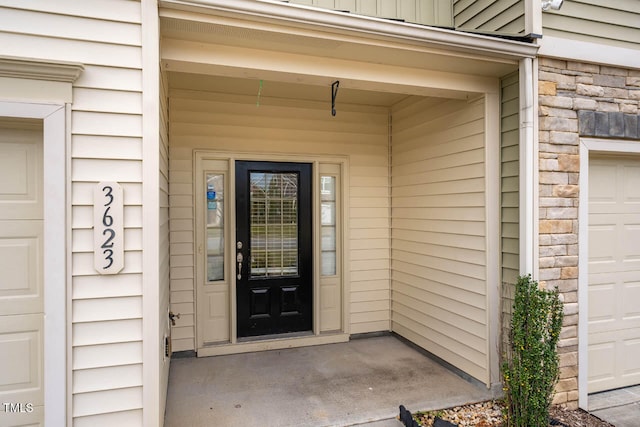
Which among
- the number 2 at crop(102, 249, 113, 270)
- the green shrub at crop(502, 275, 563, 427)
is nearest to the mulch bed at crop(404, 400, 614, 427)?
the green shrub at crop(502, 275, 563, 427)

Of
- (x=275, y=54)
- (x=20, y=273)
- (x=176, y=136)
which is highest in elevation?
(x=275, y=54)

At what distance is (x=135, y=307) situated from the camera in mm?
2035

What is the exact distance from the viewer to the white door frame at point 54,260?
189 cm

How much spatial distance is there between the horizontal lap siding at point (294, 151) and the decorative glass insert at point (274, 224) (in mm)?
342

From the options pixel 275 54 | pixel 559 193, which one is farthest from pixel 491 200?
pixel 275 54

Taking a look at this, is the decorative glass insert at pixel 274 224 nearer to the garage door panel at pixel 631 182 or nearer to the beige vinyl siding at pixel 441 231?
the beige vinyl siding at pixel 441 231

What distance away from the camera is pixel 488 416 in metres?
2.73

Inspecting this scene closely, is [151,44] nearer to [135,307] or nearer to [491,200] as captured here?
[135,307]

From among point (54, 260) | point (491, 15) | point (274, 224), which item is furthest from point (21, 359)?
point (491, 15)

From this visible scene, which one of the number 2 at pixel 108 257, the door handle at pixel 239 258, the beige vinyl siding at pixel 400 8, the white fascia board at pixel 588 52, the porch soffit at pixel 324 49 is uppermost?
the beige vinyl siding at pixel 400 8

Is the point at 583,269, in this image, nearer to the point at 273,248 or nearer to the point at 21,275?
the point at 273,248

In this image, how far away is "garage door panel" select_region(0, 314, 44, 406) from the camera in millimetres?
1989

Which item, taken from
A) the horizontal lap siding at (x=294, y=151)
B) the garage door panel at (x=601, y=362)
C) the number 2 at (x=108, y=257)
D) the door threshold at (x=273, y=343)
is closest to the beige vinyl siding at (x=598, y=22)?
the horizontal lap siding at (x=294, y=151)

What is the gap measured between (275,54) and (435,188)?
191 cm
